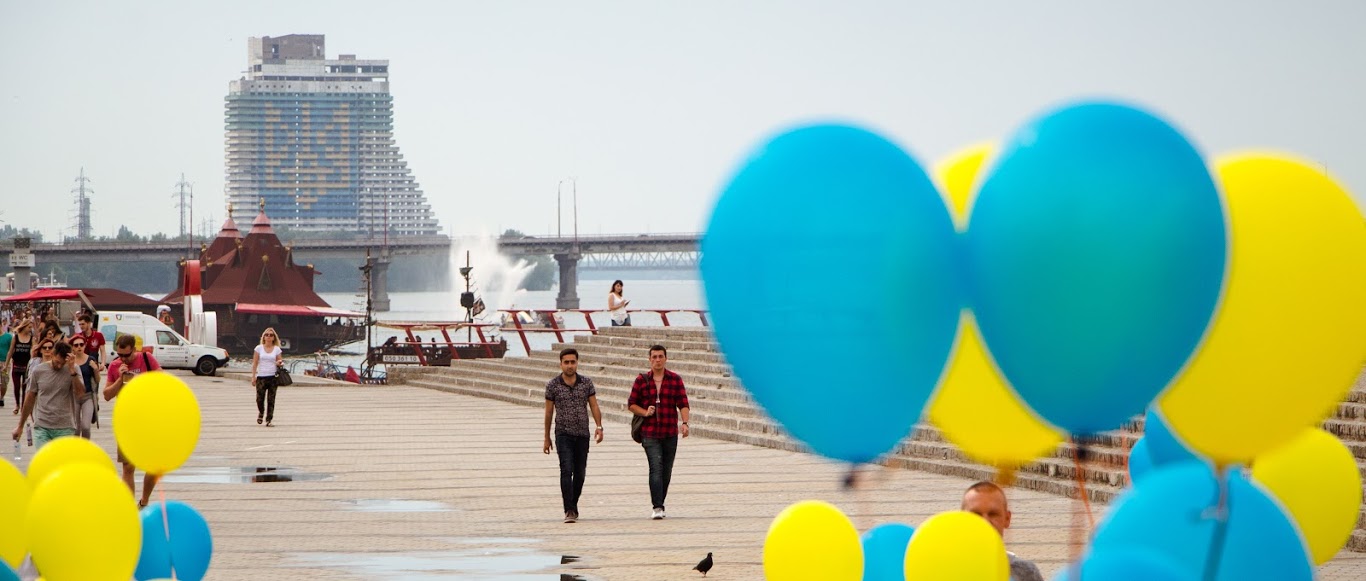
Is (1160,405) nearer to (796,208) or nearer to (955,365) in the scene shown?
(955,365)

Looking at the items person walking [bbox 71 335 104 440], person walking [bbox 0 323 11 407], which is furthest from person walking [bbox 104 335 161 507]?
person walking [bbox 0 323 11 407]

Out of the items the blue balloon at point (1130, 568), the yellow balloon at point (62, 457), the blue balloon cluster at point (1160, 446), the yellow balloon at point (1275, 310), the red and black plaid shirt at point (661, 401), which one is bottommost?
the red and black plaid shirt at point (661, 401)

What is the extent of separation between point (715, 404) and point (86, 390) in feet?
36.6

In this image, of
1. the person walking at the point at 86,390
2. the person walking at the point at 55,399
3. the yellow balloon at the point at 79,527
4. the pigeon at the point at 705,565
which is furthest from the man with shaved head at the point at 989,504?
the person walking at the point at 86,390

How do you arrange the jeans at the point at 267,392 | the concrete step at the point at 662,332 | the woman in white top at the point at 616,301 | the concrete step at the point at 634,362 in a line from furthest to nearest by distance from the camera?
the woman in white top at the point at 616,301 < the concrete step at the point at 662,332 < the concrete step at the point at 634,362 < the jeans at the point at 267,392

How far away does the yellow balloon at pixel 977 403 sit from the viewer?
491 cm

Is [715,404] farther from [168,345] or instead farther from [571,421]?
[168,345]

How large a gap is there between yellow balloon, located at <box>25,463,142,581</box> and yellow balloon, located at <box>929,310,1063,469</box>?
11.3 ft

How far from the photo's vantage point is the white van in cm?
4222

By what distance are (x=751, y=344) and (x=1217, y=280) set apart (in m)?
1.23

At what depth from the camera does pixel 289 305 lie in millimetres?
103938

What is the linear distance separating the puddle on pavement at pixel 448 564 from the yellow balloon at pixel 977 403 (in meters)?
5.93

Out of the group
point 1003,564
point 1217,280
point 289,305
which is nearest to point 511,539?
point 1003,564

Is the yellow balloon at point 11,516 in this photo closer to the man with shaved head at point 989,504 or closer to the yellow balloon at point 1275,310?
the man with shaved head at point 989,504
